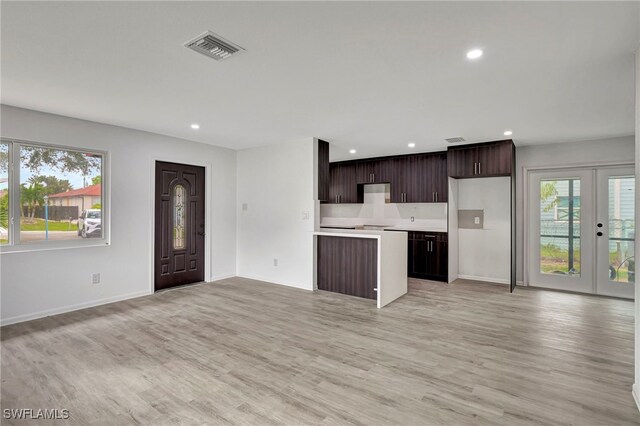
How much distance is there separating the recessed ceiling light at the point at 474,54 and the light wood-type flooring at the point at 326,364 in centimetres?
259

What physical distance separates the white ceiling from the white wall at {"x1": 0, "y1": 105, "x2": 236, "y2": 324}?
0.32 meters

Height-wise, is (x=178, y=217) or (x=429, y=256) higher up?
(x=178, y=217)

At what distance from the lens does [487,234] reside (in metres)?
6.16

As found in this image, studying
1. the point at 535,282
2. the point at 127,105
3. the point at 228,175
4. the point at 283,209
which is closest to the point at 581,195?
the point at 535,282

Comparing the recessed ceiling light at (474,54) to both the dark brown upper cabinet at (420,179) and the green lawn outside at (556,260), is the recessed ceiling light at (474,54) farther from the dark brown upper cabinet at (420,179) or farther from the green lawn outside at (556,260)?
the green lawn outside at (556,260)

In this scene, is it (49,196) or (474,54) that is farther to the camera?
(49,196)

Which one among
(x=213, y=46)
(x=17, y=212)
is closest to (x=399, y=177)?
(x=213, y=46)

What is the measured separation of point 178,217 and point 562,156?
6828 millimetres

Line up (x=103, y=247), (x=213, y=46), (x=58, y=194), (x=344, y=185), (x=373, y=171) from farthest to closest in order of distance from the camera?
1. (x=344, y=185)
2. (x=373, y=171)
3. (x=103, y=247)
4. (x=58, y=194)
5. (x=213, y=46)

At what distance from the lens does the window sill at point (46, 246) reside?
370 cm

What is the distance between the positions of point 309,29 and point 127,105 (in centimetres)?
268

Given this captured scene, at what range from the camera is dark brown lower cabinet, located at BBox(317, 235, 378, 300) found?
4.72 metres

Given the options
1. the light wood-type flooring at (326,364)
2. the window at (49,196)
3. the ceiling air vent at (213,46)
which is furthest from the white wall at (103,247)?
the ceiling air vent at (213,46)

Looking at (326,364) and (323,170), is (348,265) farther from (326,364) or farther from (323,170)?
(326,364)
